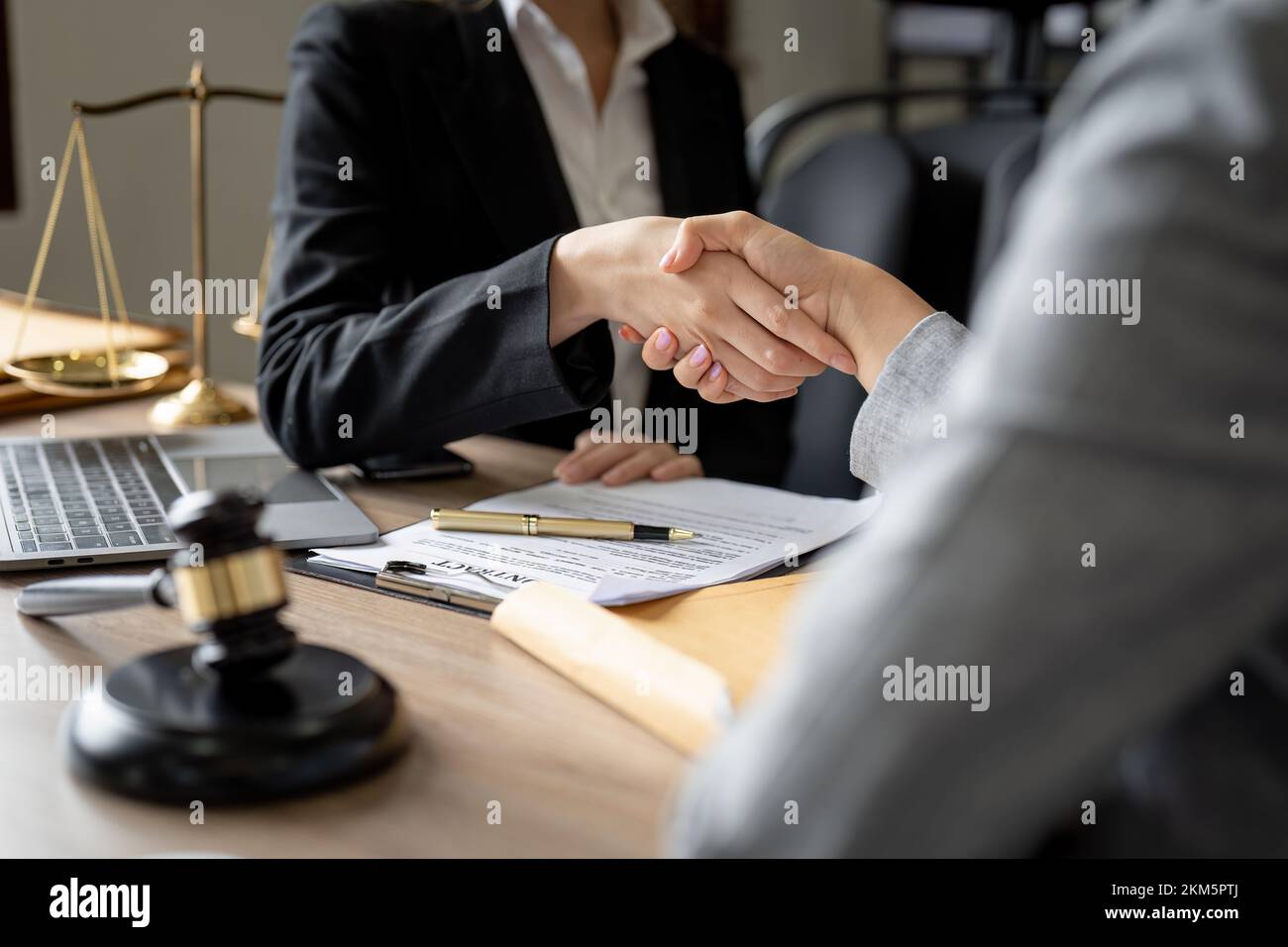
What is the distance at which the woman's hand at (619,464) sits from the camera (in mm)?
1107

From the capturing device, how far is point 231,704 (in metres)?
0.55

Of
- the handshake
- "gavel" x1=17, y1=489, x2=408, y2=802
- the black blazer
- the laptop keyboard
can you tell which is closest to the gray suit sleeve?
the handshake

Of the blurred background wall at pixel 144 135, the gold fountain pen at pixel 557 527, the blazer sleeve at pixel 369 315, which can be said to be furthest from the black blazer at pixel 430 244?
the blurred background wall at pixel 144 135

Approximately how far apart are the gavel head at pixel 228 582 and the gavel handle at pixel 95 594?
0.28 ft

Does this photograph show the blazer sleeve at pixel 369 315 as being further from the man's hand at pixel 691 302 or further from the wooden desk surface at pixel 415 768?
the wooden desk surface at pixel 415 768

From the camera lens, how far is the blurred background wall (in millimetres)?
2289

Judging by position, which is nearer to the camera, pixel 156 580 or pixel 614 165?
pixel 156 580

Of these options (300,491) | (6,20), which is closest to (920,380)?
(300,491)

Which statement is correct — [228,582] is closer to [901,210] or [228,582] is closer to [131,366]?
[131,366]

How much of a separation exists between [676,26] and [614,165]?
0.28 metres

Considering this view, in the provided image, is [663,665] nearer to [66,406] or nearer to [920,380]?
[920,380]

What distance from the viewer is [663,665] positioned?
2.12ft

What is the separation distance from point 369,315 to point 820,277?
47 cm

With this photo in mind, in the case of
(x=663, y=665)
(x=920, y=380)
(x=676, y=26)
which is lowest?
(x=663, y=665)
